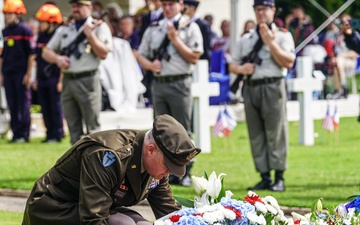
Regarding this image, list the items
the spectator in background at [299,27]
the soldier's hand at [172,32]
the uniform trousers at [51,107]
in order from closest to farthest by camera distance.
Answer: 1. the soldier's hand at [172,32]
2. the uniform trousers at [51,107]
3. the spectator in background at [299,27]

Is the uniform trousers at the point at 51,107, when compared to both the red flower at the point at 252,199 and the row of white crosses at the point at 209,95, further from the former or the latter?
the red flower at the point at 252,199

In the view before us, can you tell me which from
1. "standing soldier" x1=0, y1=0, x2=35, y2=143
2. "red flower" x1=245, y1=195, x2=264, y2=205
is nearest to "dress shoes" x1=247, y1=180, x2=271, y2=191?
"red flower" x1=245, y1=195, x2=264, y2=205

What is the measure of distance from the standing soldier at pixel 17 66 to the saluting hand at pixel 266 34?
708cm

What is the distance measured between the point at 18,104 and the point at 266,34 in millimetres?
7691

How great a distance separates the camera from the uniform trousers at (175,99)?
1327 cm

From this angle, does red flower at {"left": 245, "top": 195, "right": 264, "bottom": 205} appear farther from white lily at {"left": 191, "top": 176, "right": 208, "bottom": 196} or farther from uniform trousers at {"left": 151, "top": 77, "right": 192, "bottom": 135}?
uniform trousers at {"left": 151, "top": 77, "right": 192, "bottom": 135}

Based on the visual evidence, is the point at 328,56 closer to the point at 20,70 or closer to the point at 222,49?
the point at 222,49

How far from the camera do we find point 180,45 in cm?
1317

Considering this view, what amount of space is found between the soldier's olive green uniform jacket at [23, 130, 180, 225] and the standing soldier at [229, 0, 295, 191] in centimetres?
497

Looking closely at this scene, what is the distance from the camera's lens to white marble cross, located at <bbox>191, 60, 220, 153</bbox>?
1595 centimetres

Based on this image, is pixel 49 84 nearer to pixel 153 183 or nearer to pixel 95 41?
pixel 95 41

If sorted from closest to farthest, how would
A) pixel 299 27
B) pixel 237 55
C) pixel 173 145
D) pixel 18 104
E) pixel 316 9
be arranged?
pixel 173 145 < pixel 237 55 < pixel 18 104 < pixel 299 27 < pixel 316 9

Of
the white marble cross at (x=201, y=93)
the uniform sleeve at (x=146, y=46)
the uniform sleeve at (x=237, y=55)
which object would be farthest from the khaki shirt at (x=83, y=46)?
the white marble cross at (x=201, y=93)

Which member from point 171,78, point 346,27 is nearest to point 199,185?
point 171,78
